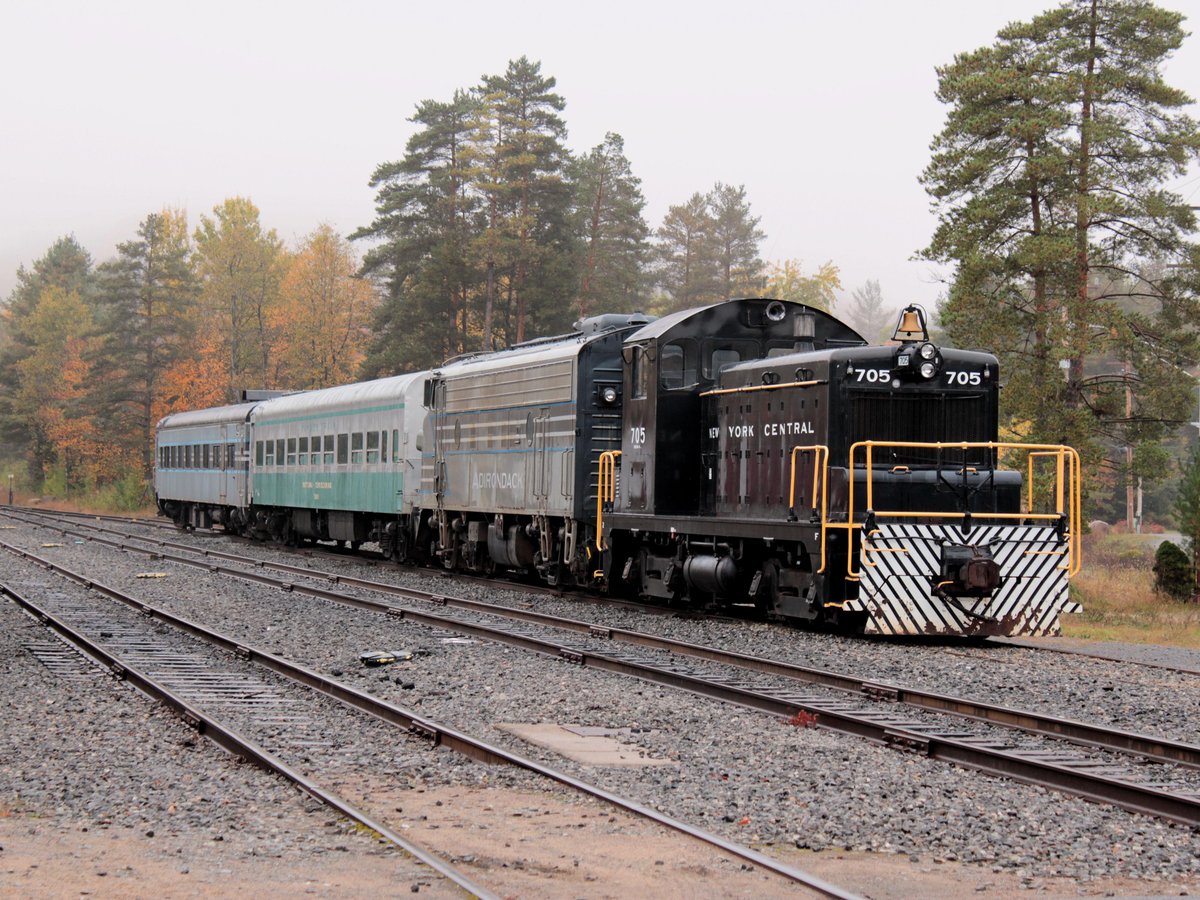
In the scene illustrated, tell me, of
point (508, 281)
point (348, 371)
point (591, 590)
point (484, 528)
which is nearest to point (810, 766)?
point (591, 590)

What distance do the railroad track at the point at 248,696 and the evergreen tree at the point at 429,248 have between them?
108ft

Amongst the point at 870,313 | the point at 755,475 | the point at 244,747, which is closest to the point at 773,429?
the point at 755,475

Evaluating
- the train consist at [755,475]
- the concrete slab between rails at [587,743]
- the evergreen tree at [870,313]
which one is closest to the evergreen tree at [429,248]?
the train consist at [755,475]

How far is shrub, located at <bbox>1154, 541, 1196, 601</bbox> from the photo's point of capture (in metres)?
23.2

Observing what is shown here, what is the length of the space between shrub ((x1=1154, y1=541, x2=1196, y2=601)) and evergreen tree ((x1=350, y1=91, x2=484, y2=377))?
29.8 m

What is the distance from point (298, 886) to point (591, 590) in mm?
13444

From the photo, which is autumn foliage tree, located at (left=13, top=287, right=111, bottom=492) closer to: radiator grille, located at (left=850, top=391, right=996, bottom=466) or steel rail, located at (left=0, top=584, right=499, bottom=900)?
steel rail, located at (left=0, top=584, right=499, bottom=900)

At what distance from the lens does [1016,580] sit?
516 inches

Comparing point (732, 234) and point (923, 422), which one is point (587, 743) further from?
point (732, 234)

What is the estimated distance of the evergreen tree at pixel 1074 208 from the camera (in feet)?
89.3

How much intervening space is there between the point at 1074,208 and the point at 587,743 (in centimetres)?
2283

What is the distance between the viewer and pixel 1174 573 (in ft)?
76.6

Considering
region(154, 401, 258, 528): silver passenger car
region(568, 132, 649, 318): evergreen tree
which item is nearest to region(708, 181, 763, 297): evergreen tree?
region(568, 132, 649, 318): evergreen tree

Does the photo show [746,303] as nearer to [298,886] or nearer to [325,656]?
[325,656]
